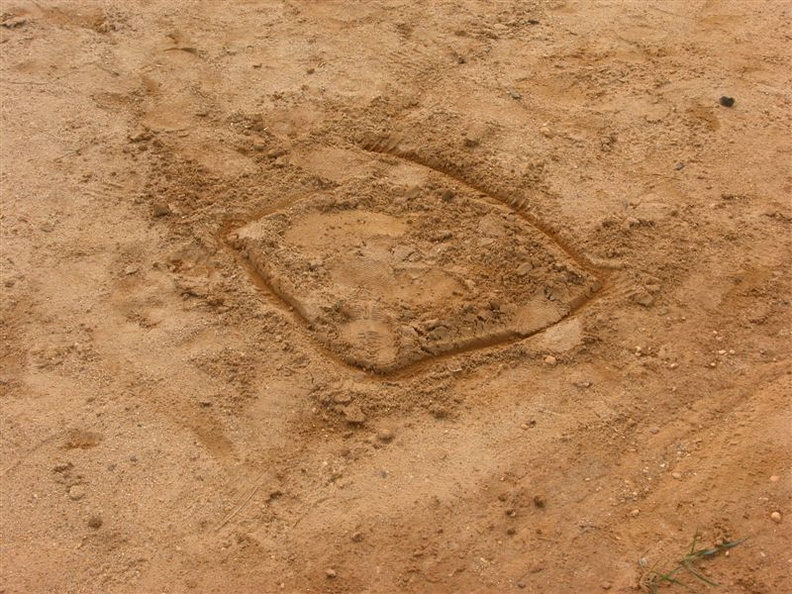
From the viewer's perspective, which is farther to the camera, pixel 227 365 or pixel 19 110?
pixel 19 110

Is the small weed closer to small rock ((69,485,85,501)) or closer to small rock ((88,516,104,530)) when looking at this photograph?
small rock ((88,516,104,530))

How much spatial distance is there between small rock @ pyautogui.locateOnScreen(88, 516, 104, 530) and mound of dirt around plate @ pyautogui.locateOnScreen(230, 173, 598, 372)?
1102mm

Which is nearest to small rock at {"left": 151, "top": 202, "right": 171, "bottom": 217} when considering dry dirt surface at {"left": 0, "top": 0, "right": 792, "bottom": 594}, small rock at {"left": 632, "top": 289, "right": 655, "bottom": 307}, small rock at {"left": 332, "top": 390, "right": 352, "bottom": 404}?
dry dirt surface at {"left": 0, "top": 0, "right": 792, "bottom": 594}

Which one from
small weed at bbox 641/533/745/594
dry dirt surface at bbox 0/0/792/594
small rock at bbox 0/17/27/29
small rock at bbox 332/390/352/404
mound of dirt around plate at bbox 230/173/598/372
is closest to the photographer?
small weed at bbox 641/533/745/594

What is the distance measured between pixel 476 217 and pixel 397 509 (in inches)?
62.6

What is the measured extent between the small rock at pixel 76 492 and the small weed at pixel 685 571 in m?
1.97

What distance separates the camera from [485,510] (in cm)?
327

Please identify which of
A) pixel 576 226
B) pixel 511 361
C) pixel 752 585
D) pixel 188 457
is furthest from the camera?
pixel 576 226

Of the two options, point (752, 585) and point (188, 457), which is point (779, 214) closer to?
point (752, 585)

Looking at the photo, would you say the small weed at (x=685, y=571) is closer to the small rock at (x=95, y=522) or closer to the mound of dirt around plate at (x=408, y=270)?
the mound of dirt around plate at (x=408, y=270)

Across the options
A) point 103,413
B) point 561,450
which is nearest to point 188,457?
point 103,413

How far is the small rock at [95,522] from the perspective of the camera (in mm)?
3287

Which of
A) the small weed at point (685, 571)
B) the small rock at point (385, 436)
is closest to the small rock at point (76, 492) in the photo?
the small rock at point (385, 436)

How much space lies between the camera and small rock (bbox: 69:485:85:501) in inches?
133
